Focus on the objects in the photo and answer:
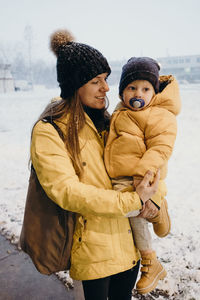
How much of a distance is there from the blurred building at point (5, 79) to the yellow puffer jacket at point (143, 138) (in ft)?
111

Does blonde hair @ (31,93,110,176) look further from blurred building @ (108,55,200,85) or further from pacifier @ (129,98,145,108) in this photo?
blurred building @ (108,55,200,85)

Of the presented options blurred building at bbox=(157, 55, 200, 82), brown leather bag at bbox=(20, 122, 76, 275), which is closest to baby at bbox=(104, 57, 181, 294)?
brown leather bag at bbox=(20, 122, 76, 275)

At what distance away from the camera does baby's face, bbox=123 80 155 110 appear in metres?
1.69

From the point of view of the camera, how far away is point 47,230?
1.57 meters

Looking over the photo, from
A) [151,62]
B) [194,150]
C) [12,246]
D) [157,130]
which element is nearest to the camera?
[157,130]

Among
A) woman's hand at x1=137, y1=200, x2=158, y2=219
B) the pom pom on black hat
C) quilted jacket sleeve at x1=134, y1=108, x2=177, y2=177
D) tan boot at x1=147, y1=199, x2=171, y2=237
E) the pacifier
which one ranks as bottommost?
tan boot at x1=147, y1=199, x2=171, y2=237

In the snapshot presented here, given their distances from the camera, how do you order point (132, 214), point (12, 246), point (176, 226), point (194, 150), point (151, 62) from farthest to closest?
point (194, 150), point (176, 226), point (12, 246), point (151, 62), point (132, 214)

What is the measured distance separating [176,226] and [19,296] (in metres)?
2.21

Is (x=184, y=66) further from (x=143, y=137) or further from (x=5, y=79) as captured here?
(x=143, y=137)

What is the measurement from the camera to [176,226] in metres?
3.75

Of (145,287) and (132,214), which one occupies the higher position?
(132,214)

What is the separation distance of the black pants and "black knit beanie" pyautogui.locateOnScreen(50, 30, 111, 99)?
1144 mm

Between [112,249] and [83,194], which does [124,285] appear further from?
[83,194]

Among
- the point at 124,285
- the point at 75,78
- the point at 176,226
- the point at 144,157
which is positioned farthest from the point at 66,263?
the point at 176,226
